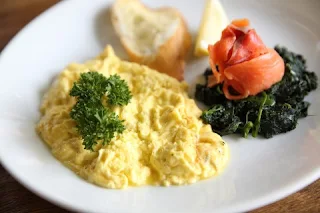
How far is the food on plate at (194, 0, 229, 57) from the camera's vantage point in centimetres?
422

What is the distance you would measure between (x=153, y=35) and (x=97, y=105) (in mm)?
1189

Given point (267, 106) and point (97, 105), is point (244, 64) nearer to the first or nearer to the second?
point (267, 106)

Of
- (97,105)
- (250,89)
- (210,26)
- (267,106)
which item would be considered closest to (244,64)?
(250,89)

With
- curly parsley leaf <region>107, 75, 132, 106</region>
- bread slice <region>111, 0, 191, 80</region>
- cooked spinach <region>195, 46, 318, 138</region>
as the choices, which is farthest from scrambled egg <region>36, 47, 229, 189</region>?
bread slice <region>111, 0, 191, 80</region>

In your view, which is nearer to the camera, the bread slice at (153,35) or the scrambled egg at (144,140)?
the scrambled egg at (144,140)

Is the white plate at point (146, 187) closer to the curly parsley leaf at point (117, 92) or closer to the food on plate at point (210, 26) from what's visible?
the food on plate at point (210, 26)

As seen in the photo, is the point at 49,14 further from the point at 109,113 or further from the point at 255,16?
the point at 255,16

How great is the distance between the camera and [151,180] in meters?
3.07

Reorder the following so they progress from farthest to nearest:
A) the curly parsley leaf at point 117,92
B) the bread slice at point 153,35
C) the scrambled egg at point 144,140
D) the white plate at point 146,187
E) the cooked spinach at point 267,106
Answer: the bread slice at point 153,35
the cooked spinach at point 267,106
the curly parsley leaf at point 117,92
the scrambled egg at point 144,140
the white plate at point 146,187

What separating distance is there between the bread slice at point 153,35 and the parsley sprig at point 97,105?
58 centimetres

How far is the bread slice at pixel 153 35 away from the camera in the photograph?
4121 mm

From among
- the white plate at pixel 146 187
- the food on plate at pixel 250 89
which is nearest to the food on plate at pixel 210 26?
the white plate at pixel 146 187

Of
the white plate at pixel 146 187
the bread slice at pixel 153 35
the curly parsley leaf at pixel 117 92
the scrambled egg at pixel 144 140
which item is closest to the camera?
the white plate at pixel 146 187

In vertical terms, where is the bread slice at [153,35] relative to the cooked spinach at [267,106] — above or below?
above
